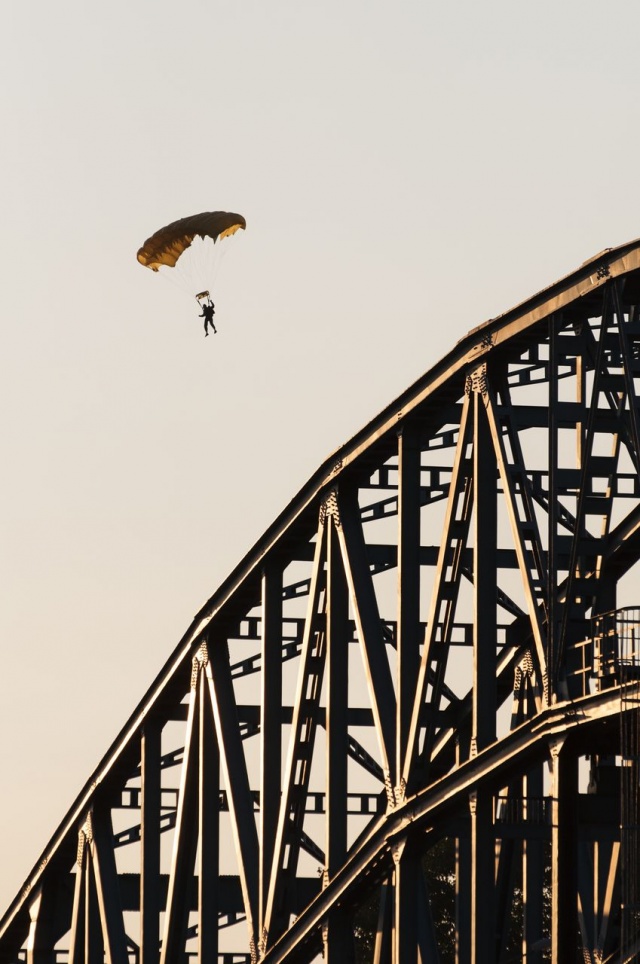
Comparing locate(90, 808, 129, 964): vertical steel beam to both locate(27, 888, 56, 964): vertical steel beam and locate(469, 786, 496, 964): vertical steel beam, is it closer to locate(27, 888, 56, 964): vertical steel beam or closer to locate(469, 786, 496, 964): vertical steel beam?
locate(27, 888, 56, 964): vertical steel beam

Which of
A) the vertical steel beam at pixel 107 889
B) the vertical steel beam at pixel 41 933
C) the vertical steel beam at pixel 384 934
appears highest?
the vertical steel beam at pixel 384 934

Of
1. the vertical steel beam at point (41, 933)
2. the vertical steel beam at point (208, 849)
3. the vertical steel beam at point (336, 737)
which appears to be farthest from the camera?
the vertical steel beam at point (41, 933)

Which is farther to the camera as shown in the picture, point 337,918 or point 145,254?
point 145,254

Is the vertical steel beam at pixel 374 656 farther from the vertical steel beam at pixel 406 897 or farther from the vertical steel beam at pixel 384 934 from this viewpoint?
the vertical steel beam at pixel 384 934

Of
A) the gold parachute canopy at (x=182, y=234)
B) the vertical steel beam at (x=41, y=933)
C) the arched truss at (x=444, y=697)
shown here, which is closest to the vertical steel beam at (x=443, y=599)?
the arched truss at (x=444, y=697)

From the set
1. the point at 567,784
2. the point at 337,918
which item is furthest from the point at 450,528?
the point at 337,918

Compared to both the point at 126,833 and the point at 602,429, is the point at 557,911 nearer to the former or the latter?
the point at 602,429
